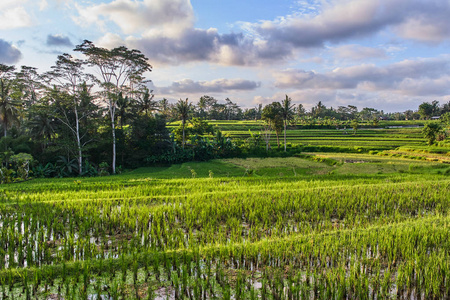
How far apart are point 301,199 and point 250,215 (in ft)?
6.87

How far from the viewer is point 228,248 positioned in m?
4.11

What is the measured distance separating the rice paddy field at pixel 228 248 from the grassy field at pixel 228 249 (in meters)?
0.02

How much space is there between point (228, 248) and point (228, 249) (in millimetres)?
21

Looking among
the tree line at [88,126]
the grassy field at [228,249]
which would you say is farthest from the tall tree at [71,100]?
the grassy field at [228,249]

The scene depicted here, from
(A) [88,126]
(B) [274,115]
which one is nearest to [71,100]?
(A) [88,126]

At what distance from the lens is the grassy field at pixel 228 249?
10.7ft

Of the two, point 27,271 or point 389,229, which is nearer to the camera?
point 27,271

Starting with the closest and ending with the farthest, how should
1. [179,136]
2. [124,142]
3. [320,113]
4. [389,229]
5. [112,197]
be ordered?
1. [389,229]
2. [112,197]
3. [124,142]
4. [179,136]
5. [320,113]

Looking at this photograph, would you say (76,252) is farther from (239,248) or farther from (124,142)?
(124,142)

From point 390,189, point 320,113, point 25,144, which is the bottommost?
point 390,189

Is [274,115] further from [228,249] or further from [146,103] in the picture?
[228,249]

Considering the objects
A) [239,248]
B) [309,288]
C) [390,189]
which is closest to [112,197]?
[239,248]

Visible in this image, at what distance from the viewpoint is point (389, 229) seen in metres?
5.10

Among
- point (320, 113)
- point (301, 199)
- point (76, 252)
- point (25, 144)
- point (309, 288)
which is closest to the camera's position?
point (309, 288)
